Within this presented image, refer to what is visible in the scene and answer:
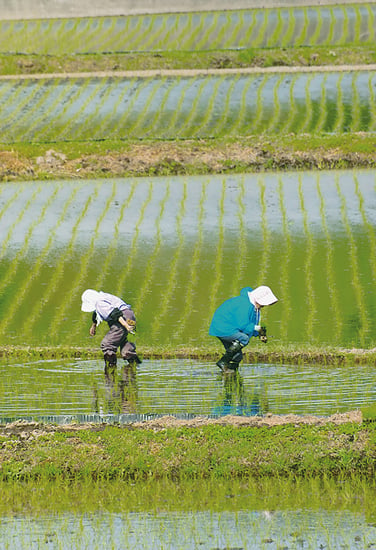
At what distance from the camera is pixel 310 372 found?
11375mm

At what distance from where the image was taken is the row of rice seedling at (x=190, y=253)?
46.2ft

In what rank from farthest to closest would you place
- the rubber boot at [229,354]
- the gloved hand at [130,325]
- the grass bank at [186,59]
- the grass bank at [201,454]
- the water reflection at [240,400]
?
the grass bank at [186,59] < the gloved hand at [130,325] < the rubber boot at [229,354] < the water reflection at [240,400] < the grass bank at [201,454]

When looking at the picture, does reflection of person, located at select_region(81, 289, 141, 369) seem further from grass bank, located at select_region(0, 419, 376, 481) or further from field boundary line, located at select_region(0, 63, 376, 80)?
field boundary line, located at select_region(0, 63, 376, 80)

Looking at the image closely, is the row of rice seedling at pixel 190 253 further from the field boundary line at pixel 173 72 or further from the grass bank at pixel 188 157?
the field boundary line at pixel 173 72

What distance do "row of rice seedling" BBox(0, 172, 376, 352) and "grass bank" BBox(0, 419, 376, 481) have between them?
4564 millimetres

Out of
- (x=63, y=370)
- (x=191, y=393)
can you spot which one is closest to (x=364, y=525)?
(x=191, y=393)

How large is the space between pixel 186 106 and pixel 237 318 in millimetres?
14780

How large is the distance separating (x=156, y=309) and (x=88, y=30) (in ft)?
65.0

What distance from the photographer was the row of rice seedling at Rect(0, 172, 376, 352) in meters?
14.1

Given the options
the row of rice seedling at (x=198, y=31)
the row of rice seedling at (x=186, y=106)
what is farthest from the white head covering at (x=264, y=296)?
the row of rice seedling at (x=198, y=31)

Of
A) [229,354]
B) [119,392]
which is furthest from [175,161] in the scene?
[119,392]

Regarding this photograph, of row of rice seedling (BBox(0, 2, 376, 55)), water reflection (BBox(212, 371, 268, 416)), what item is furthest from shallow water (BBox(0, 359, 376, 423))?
row of rice seedling (BBox(0, 2, 376, 55))

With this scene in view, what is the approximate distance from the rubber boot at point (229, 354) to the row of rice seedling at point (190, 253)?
1.65 m

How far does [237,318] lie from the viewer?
11.2m
